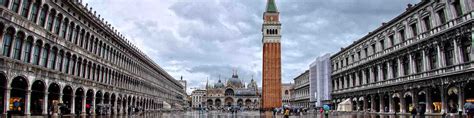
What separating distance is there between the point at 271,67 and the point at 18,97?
284 feet

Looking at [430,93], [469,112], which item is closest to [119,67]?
[430,93]

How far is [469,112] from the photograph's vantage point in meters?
19.8

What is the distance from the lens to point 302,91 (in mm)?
102812

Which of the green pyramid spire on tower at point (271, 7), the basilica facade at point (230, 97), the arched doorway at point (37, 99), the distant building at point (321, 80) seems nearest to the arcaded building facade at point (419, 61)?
the distant building at point (321, 80)

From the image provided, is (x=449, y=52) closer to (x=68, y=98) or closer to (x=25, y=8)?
(x=25, y=8)

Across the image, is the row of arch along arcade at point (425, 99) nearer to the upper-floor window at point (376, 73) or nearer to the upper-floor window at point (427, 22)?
the upper-floor window at point (376, 73)

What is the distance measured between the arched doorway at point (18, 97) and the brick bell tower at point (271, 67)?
8361 centimetres

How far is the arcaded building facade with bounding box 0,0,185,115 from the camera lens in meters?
25.7

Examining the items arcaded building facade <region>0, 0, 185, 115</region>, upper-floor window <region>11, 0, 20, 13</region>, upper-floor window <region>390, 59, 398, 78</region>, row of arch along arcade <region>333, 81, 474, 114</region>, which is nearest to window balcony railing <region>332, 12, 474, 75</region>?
upper-floor window <region>390, 59, 398, 78</region>

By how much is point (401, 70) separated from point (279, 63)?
71478 mm

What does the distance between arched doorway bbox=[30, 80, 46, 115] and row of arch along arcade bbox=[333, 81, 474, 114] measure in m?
27.8

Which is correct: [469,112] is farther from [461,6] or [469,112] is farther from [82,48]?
[82,48]

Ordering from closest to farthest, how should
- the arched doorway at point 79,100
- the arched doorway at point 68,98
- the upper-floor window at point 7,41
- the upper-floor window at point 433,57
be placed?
the upper-floor window at point 7,41, the upper-floor window at point 433,57, the arched doorway at point 68,98, the arched doorway at point 79,100

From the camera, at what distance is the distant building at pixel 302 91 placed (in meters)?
95.4
